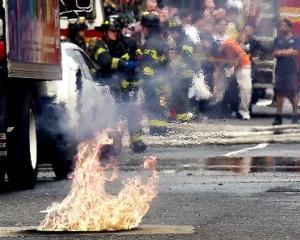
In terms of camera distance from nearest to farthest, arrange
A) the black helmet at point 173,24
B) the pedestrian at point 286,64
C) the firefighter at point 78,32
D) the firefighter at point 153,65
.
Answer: the firefighter at point 153,65 → the black helmet at point 173,24 → the pedestrian at point 286,64 → the firefighter at point 78,32

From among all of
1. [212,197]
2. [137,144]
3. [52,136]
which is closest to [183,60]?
[137,144]

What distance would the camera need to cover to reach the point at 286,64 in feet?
87.5

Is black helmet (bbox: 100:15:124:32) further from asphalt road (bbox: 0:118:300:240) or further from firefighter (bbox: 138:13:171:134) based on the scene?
asphalt road (bbox: 0:118:300:240)

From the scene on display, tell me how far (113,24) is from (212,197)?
44.9 ft

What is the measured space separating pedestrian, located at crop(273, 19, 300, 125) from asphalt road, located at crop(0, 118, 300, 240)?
6512 millimetres

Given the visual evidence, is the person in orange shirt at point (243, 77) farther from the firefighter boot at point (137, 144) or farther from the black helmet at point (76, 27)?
the firefighter boot at point (137, 144)

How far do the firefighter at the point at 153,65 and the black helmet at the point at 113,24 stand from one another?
3885 millimetres

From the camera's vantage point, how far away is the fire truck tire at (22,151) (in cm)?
1412

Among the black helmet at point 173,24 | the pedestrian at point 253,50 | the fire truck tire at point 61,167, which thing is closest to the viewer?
the fire truck tire at point 61,167

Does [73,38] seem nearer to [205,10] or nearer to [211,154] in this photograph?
[205,10]

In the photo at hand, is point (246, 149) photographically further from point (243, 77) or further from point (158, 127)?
point (243, 77)

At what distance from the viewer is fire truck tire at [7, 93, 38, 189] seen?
14.1m

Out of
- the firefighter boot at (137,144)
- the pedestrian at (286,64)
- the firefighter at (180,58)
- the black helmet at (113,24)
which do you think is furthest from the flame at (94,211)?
the pedestrian at (286,64)

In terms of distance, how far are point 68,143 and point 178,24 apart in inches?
249
